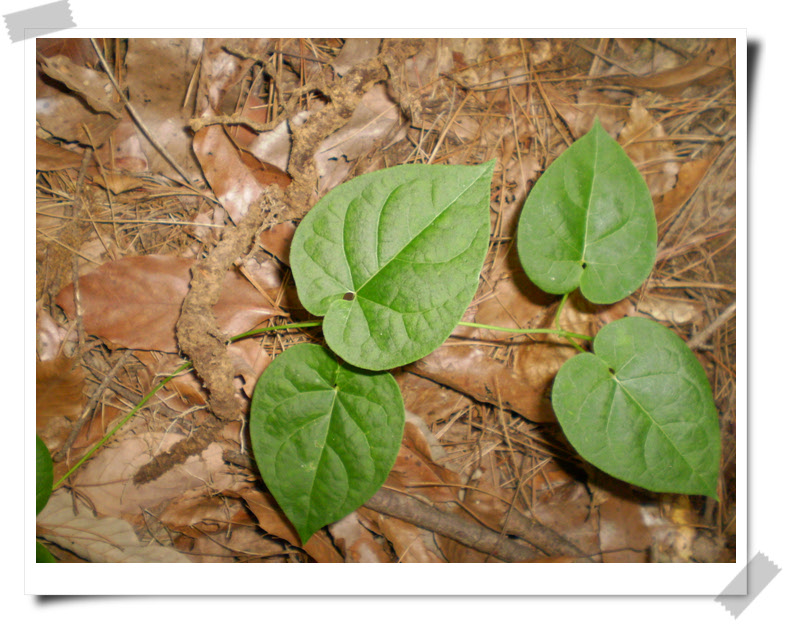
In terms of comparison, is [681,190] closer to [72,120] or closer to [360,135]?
[360,135]

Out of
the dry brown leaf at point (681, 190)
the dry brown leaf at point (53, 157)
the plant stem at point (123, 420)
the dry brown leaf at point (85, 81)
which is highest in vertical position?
the dry brown leaf at point (85, 81)

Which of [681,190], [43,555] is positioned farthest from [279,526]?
[681,190]

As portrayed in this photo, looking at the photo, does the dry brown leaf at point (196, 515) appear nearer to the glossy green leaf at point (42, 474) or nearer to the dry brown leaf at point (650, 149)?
the glossy green leaf at point (42, 474)
